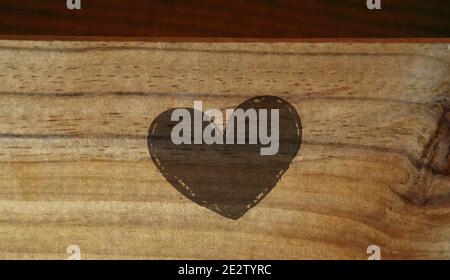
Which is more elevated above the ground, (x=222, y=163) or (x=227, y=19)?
(x=227, y=19)

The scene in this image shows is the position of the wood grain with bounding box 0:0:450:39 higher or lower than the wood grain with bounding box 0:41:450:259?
higher

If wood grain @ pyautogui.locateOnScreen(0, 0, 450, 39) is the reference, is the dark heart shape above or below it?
below

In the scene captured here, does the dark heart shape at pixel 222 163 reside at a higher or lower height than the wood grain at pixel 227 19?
lower

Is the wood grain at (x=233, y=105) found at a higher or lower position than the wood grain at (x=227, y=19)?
lower

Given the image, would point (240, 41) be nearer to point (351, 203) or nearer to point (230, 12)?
point (230, 12)

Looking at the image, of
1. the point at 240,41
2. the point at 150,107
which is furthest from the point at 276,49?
the point at 150,107
